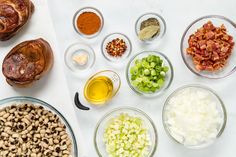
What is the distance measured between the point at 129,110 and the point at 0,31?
2.07 feet

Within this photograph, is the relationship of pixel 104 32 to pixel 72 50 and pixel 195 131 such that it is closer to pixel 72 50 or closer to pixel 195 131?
pixel 72 50

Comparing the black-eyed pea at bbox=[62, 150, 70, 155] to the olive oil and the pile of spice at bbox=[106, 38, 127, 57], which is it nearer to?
the olive oil

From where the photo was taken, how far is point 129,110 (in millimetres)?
2264

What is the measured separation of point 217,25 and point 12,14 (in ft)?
2.80

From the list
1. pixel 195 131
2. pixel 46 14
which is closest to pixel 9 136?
pixel 46 14

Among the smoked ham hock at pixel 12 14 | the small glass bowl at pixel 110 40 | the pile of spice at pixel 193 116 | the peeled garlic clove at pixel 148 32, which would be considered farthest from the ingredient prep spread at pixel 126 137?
the smoked ham hock at pixel 12 14

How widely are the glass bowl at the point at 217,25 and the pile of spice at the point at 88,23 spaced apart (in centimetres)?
37

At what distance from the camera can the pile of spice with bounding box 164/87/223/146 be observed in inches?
86.0

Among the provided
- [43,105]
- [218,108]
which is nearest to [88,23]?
→ [43,105]

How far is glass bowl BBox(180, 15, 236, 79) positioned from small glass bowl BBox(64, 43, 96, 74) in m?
0.39

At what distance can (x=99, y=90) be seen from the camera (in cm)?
228

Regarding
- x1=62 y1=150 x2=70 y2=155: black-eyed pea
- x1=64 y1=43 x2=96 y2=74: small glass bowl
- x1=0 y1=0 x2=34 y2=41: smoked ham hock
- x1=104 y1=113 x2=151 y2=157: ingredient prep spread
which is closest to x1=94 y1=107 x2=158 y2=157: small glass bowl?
x1=104 y1=113 x2=151 y2=157: ingredient prep spread

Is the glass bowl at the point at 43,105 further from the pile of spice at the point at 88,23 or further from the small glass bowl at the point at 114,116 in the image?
the pile of spice at the point at 88,23

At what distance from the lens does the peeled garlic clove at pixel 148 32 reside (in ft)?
7.27
